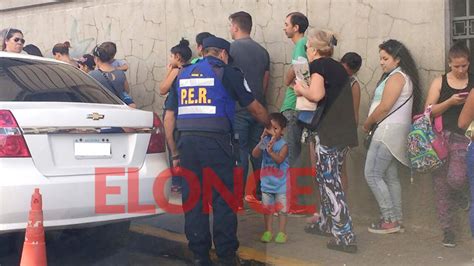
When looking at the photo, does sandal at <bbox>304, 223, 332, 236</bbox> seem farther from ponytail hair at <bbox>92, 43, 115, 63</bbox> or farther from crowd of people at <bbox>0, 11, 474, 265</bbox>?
ponytail hair at <bbox>92, 43, 115, 63</bbox>

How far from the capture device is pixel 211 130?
4629 millimetres

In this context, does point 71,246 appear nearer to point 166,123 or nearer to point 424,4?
point 166,123

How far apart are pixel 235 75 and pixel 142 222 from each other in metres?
2.30

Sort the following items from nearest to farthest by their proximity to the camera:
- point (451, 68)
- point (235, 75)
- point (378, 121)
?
point (235, 75)
point (451, 68)
point (378, 121)

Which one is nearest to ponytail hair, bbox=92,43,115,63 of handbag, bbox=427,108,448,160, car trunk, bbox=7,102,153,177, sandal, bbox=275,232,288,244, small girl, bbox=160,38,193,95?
small girl, bbox=160,38,193,95

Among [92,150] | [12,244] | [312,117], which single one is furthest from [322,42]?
[12,244]

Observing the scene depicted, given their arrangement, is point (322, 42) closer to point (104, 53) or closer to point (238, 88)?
point (238, 88)

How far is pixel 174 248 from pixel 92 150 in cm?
138

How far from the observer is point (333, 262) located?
15.8ft

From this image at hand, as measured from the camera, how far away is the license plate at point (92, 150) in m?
4.54

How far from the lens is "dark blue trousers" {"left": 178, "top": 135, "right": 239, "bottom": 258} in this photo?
183 inches

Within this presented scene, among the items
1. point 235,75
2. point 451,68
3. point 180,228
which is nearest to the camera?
point 235,75

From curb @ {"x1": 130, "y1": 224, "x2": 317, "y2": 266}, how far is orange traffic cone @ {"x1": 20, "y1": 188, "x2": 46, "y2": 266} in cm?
153

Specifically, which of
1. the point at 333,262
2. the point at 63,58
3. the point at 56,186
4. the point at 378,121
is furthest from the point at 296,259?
the point at 63,58
